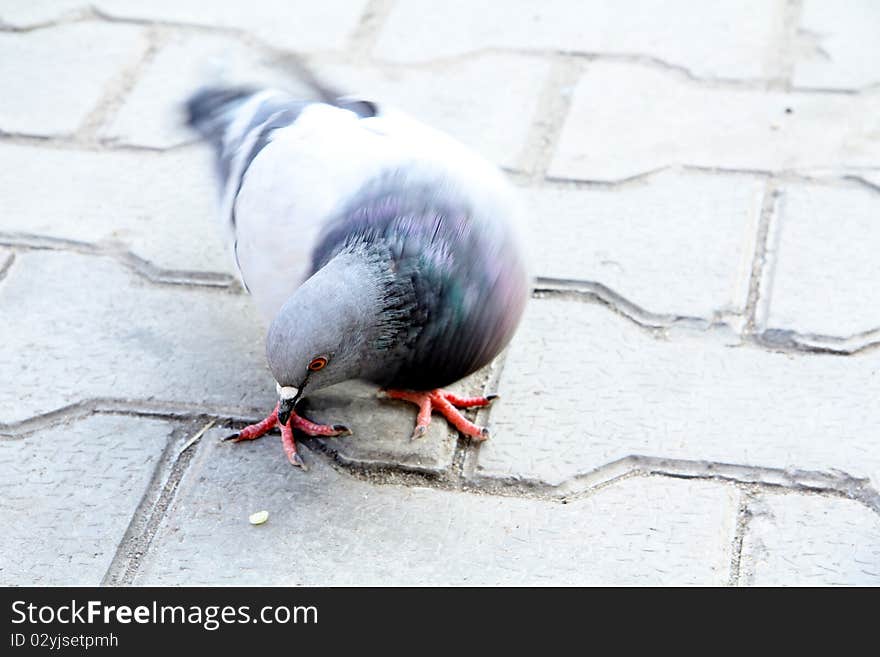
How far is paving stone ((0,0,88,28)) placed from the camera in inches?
172

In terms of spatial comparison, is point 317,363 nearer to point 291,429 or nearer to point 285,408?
point 285,408

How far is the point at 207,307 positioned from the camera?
3266 millimetres

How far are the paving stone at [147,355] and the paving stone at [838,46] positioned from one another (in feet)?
6.04


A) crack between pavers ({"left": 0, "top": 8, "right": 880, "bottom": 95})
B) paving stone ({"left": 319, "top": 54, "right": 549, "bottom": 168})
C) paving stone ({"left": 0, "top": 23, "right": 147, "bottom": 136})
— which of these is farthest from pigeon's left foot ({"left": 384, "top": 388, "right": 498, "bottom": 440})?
paving stone ({"left": 0, "top": 23, "right": 147, "bottom": 136})

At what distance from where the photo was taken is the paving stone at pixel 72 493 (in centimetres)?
261

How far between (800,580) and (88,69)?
2.88m

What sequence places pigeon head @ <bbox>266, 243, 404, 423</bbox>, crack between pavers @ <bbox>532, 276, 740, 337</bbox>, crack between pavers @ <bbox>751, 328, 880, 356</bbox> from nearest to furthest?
pigeon head @ <bbox>266, 243, 404, 423</bbox> < crack between pavers @ <bbox>751, 328, 880, 356</bbox> < crack between pavers @ <bbox>532, 276, 740, 337</bbox>

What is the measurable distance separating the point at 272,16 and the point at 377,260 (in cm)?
215

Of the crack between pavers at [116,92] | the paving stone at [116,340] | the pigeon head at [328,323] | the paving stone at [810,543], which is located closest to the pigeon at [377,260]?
the pigeon head at [328,323]

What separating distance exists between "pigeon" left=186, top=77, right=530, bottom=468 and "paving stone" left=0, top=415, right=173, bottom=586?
26 centimetres

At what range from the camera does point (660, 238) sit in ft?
11.0

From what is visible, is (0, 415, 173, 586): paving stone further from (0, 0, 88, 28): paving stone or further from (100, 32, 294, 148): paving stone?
(0, 0, 88, 28): paving stone
